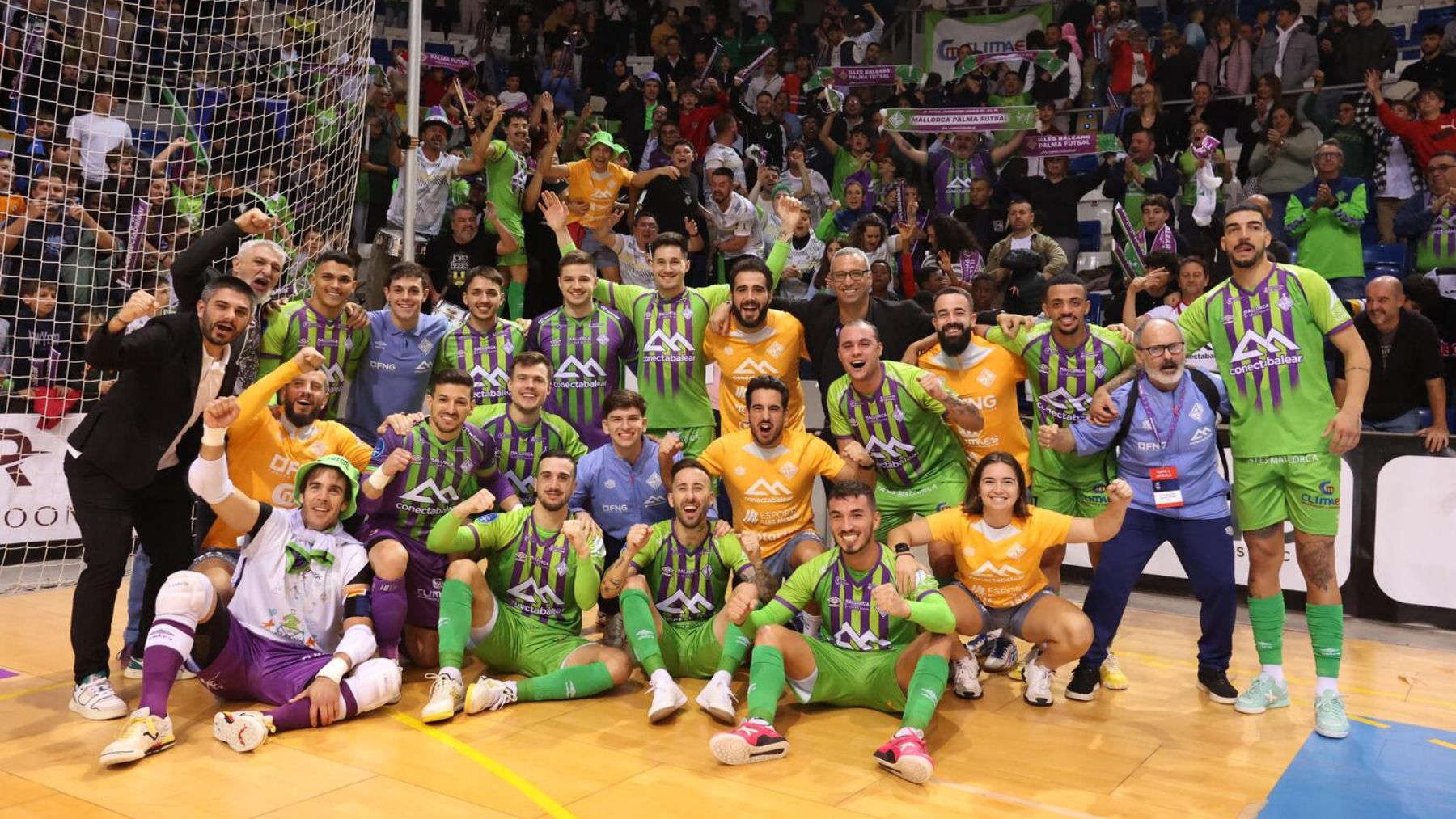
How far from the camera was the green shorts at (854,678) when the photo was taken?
218 inches

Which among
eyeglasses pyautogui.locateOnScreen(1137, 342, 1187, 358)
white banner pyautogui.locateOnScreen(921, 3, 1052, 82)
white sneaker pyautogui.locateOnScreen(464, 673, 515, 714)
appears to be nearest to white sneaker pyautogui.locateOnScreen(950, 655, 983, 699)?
eyeglasses pyautogui.locateOnScreen(1137, 342, 1187, 358)

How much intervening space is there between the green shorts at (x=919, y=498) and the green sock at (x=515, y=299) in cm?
510

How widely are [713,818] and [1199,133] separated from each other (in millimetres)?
10338

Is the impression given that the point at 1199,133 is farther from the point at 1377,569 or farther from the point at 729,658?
the point at 729,658

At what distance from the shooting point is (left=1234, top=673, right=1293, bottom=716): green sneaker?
591 centimetres

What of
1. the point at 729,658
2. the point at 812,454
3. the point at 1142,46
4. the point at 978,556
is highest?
the point at 1142,46

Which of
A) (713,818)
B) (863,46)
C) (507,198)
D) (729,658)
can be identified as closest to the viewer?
(713,818)

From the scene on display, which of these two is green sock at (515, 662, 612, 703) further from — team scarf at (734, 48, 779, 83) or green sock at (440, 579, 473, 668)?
team scarf at (734, 48, 779, 83)

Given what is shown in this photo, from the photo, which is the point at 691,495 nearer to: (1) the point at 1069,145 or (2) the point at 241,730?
(2) the point at 241,730

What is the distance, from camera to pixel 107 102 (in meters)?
9.11

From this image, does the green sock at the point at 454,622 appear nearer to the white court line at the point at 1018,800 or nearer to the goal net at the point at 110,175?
the white court line at the point at 1018,800

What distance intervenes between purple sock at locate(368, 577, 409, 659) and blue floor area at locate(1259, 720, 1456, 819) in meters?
4.16

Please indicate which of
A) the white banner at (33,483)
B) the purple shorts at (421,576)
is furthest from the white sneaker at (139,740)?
the white banner at (33,483)

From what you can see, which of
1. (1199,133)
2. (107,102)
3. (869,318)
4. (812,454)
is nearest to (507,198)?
(107,102)
